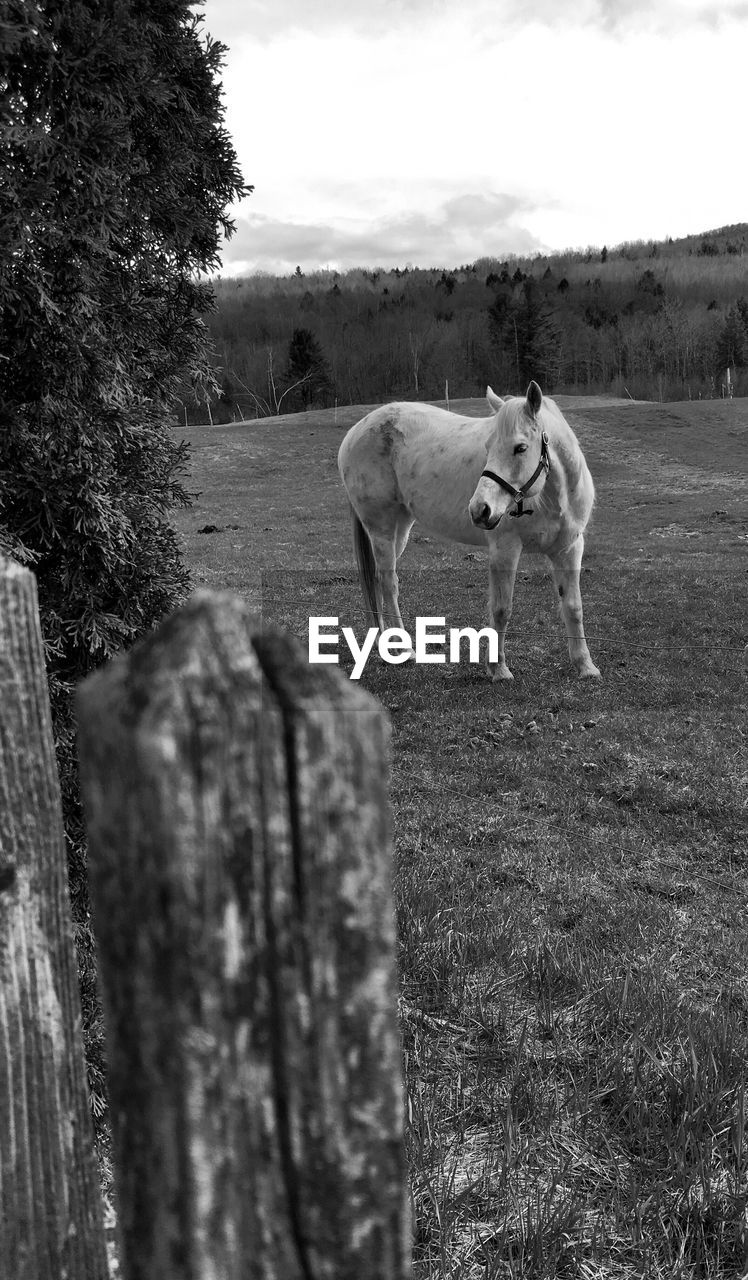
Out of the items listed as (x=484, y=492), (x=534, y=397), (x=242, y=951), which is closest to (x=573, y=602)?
(x=484, y=492)

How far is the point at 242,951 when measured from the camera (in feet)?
1.65

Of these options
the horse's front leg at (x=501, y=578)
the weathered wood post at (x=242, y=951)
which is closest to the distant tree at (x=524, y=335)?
the horse's front leg at (x=501, y=578)

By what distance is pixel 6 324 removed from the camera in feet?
9.25

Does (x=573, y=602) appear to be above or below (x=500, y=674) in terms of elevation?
above

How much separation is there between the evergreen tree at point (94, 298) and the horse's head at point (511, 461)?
173 inches

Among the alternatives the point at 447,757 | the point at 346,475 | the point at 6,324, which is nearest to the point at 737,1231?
the point at 6,324

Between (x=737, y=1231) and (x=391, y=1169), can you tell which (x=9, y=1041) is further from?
(x=737, y=1231)

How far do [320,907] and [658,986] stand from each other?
9.47 feet

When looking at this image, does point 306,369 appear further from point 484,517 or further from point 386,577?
point 484,517

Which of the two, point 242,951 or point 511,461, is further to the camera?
point 511,461

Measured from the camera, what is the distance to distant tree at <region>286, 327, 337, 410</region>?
256 ft

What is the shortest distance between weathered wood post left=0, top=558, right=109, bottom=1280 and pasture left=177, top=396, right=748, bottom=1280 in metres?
1.27

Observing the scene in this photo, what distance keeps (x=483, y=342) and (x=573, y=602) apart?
7931 centimetres

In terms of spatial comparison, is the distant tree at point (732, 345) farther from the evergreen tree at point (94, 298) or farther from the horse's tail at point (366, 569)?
the evergreen tree at point (94, 298)
